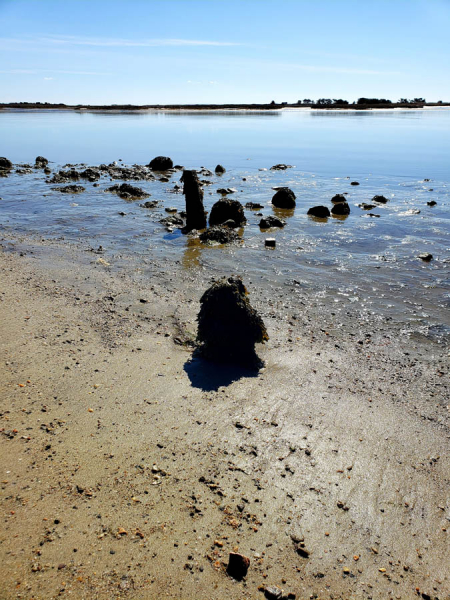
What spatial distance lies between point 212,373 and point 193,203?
1293 centimetres

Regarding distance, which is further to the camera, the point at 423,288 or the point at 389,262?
the point at 389,262

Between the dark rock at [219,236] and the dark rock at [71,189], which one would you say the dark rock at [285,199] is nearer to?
the dark rock at [219,236]

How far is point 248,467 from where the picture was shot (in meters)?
5.61

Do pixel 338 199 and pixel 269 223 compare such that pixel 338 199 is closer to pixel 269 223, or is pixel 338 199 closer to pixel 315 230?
pixel 315 230

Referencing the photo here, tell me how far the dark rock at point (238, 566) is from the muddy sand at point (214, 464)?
73 millimetres

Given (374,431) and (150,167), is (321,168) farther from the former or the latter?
(374,431)

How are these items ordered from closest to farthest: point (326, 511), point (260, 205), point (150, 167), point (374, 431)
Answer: point (326, 511)
point (374, 431)
point (260, 205)
point (150, 167)

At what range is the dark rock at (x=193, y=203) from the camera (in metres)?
19.2

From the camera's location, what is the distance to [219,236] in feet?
56.9

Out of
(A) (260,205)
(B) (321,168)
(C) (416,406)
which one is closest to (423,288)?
(C) (416,406)

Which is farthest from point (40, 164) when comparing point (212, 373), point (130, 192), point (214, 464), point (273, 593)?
point (273, 593)

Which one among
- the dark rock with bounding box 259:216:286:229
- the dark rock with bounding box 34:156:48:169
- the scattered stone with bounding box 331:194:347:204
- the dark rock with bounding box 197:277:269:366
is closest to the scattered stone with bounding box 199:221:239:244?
the dark rock with bounding box 259:216:286:229

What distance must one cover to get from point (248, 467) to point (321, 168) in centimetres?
3742

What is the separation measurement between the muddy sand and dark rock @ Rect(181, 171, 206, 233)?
416 inches
